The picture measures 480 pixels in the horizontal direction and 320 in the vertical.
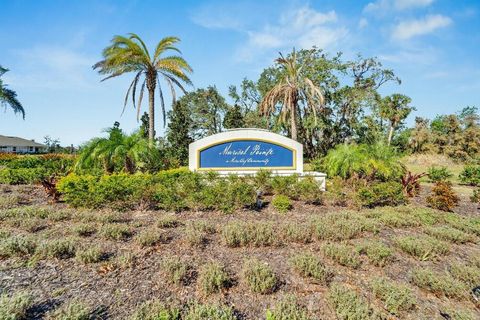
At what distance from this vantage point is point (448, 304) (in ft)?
12.1

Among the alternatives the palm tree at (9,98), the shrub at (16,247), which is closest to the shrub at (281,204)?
the shrub at (16,247)

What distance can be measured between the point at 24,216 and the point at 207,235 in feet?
14.7

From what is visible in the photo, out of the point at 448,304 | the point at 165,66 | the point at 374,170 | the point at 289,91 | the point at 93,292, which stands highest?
the point at 165,66

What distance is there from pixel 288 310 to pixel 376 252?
7.81 feet

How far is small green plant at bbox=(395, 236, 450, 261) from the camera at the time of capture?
4.97 meters

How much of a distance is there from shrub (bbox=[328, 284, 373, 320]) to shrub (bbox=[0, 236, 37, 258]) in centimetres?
482

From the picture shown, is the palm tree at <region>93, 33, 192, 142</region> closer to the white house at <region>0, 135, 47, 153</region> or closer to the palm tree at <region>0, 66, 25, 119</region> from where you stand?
the palm tree at <region>0, 66, 25, 119</region>

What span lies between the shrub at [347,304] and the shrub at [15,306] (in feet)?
11.7

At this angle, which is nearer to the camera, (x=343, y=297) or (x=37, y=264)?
(x=343, y=297)

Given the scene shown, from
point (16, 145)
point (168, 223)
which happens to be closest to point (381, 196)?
point (168, 223)

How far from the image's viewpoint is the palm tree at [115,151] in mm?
10636

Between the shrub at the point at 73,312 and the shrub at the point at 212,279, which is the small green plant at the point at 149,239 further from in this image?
the shrub at the point at 73,312

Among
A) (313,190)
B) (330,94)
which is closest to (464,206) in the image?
(313,190)

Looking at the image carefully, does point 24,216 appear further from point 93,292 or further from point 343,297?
point 343,297
